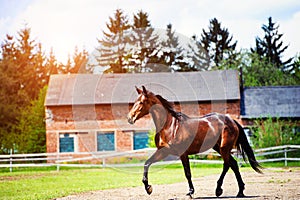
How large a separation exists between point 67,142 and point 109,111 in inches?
127

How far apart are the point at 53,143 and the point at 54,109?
2122 millimetres

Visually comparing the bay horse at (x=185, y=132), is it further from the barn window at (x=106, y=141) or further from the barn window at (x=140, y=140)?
the barn window at (x=106, y=141)

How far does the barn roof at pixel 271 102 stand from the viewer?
29516 millimetres

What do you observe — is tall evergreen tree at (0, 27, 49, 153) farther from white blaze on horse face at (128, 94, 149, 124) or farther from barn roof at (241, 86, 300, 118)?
white blaze on horse face at (128, 94, 149, 124)

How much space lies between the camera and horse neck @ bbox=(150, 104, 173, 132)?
9.57 meters

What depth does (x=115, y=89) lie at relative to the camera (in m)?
32.2

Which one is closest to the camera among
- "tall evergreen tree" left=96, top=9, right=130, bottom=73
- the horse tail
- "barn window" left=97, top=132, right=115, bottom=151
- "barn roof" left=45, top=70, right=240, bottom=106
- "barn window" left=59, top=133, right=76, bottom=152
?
the horse tail

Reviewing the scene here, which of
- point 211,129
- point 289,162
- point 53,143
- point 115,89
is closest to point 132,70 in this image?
point 115,89

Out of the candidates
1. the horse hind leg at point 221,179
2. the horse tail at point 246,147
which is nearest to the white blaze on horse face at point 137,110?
the horse hind leg at point 221,179

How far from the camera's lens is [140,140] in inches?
1209

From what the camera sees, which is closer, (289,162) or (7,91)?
(289,162)

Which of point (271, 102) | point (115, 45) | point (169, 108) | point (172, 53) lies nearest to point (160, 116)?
point (169, 108)

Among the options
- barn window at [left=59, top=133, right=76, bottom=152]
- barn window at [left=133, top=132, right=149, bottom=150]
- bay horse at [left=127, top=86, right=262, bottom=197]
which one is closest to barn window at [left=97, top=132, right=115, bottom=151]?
barn window at [left=133, top=132, right=149, bottom=150]

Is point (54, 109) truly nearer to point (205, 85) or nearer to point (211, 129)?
point (205, 85)
